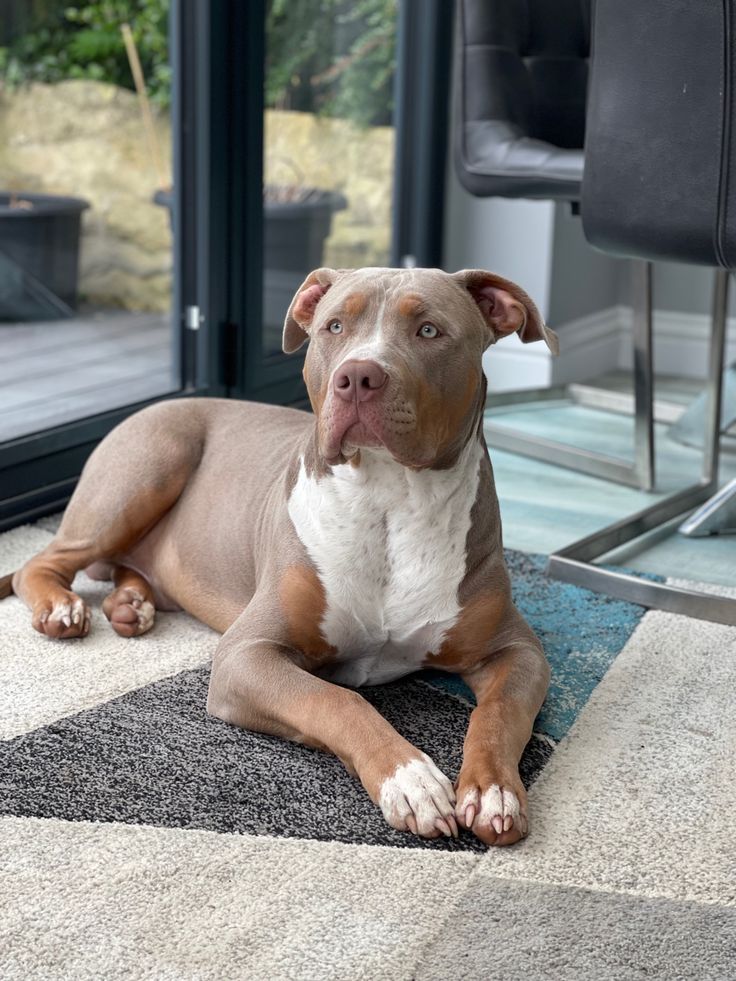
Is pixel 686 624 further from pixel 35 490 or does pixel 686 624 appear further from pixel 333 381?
pixel 35 490

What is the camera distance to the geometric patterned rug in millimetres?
1333

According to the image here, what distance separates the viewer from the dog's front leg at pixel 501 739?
5.07ft

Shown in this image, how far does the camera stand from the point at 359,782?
→ 1.67m

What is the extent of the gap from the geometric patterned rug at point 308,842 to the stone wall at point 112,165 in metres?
1.26

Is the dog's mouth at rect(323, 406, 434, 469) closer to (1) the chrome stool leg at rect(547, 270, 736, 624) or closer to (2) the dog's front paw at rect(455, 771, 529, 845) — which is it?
(2) the dog's front paw at rect(455, 771, 529, 845)

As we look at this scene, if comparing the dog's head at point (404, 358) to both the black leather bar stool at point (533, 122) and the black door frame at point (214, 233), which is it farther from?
the black door frame at point (214, 233)

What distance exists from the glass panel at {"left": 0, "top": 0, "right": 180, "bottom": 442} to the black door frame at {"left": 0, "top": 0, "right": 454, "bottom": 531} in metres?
0.05

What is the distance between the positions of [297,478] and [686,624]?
83cm

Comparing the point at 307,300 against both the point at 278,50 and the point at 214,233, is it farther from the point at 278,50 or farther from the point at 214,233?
the point at 278,50

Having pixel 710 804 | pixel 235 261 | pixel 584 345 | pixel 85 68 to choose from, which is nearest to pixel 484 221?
pixel 584 345

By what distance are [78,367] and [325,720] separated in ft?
5.73

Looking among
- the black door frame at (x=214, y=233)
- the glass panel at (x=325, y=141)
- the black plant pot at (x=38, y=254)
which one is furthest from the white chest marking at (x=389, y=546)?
the glass panel at (x=325, y=141)

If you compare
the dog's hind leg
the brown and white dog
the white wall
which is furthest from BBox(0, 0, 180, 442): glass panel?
the white wall

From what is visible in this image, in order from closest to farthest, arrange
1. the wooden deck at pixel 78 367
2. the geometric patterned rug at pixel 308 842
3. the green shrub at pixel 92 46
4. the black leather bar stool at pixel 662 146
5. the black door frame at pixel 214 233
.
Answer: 1. the geometric patterned rug at pixel 308 842
2. the black leather bar stool at pixel 662 146
3. the green shrub at pixel 92 46
4. the wooden deck at pixel 78 367
5. the black door frame at pixel 214 233
